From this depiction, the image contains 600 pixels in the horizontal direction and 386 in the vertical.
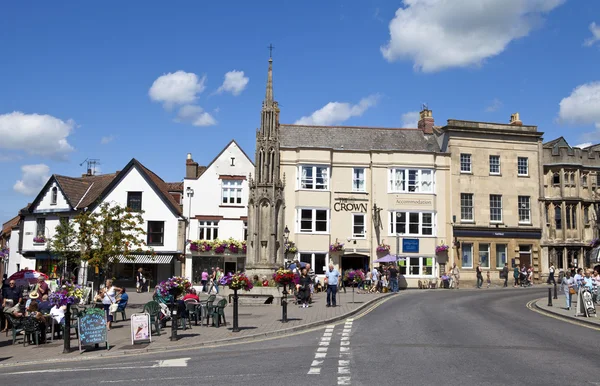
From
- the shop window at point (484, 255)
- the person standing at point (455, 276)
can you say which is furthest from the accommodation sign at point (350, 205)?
the shop window at point (484, 255)

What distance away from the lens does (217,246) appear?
136 ft

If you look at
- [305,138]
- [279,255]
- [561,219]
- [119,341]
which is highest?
[305,138]

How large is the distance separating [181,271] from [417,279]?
17072 millimetres

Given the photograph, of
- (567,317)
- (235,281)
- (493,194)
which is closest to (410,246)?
Answer: (493,194)

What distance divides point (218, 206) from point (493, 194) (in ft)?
67.3

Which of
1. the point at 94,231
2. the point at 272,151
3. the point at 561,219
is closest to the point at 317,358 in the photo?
the point at 94,231

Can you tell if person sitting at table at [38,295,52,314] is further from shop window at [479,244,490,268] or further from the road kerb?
shop window at [479,244,490,268]

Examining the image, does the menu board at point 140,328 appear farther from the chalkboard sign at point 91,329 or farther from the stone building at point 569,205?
the stone building at point 569,205

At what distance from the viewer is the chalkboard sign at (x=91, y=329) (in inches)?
545

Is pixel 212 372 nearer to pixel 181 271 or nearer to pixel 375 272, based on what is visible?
pixel 375 272

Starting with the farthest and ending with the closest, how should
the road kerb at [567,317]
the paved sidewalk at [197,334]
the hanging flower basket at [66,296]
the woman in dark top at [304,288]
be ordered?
the woman in dark top at [304,288], the road kerb at [567,317], the hanging flower basket at [66,296], the paved sidewalk at [197,334]

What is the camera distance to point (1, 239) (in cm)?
6312

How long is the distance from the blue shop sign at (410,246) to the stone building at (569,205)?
9903mm

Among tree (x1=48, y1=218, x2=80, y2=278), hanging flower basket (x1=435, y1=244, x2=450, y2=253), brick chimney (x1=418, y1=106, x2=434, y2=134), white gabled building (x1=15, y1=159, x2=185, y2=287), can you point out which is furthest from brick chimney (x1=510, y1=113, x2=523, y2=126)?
tree (x1=48, y1=218, x2=80, y2=278)
